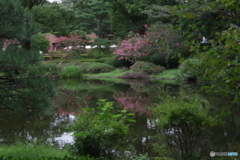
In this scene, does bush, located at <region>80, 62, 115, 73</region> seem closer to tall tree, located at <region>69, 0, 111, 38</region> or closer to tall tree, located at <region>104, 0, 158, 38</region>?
tall tree, located at <region>104, 0, 158, 38</region>

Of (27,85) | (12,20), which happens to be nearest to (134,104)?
(27,85)

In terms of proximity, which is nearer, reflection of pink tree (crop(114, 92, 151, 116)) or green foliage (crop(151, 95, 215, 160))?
green foliage (crop(151, 95, 215, 160))

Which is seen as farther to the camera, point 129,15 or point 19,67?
point 129,15

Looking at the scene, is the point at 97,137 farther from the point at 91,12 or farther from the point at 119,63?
the point at 91,12

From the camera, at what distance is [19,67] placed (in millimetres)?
3334

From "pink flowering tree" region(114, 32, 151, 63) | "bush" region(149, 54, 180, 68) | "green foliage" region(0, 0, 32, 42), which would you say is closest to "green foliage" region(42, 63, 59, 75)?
"pink flowering tree" region(114, 32, 151, 63)

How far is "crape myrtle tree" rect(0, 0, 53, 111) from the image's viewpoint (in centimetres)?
324

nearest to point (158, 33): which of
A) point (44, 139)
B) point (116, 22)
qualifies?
point (116, 22)

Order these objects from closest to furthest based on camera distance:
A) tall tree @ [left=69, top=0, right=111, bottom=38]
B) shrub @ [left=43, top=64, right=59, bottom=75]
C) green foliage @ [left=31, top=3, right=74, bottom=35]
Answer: shrub @ [left=43, top=64, right=59, bottom=75] < green foliage @ [left=31, top=3, right=74, bottom=35] < tall tree @ [left=69, top=0, right=111, bottom=38]

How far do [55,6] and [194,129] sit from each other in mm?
27850

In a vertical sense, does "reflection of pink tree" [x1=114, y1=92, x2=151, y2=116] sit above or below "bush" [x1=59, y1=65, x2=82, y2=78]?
above

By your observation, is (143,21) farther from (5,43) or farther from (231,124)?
(5,43)

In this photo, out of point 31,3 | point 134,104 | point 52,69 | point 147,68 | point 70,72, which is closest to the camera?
point 134,104

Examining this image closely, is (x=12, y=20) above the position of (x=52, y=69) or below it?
above
